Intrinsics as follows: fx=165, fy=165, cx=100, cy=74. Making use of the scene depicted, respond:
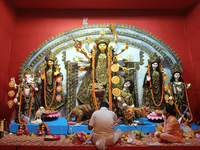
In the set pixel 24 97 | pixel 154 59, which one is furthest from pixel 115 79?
pixel 24 97

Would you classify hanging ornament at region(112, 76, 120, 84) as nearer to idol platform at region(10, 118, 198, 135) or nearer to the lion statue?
the lion statue

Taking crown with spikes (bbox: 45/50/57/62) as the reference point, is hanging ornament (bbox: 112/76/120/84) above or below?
below

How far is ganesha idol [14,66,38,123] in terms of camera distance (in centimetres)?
519

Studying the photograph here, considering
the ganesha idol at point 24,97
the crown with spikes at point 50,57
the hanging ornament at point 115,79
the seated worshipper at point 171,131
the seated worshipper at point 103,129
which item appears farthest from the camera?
the crown with spikes at point 50,57

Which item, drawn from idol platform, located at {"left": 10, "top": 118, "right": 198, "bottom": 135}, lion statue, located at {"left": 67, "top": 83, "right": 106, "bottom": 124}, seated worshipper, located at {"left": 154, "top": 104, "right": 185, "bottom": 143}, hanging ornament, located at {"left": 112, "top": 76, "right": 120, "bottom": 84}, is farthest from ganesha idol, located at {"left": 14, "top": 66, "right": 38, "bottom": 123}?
seated worshipper, located at {"left": 154, "top": 104, "right": 185, "bottom": 143}

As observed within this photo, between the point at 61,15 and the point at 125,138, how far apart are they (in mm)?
5250

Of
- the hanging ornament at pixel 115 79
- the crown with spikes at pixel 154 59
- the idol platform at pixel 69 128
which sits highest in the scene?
the crown with spikes at pixel 154 59

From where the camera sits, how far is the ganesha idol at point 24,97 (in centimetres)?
519

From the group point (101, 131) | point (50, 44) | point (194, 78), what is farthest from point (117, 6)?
point (101, 131)

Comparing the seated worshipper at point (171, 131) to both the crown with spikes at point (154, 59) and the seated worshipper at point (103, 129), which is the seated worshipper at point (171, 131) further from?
the crown with spikes at point (154, 59)

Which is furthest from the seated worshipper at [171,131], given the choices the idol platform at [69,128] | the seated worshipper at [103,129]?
the seated worshipper at [103,129]

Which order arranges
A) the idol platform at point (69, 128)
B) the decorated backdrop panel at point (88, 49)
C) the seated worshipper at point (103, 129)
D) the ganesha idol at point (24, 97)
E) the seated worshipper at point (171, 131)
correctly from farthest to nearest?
the decorated backdrop panel at point (88, 49) → the ganesha idol at point (24, 97) → the idol platform at point (69, 128) → the seated worshipper at point (171, 131) → the seated worshipper at point (103, 129)

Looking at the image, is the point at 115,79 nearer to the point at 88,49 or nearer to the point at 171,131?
the point at 88,49

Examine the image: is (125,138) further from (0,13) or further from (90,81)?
(0,13)
